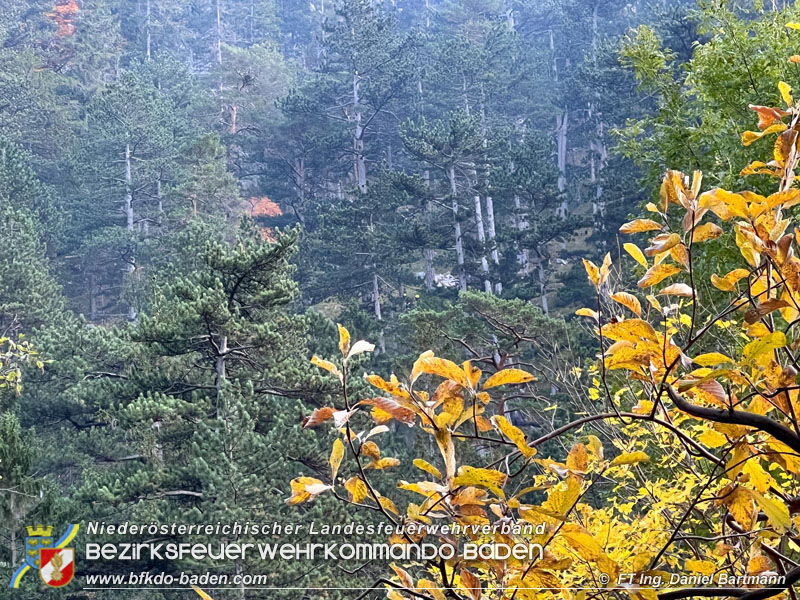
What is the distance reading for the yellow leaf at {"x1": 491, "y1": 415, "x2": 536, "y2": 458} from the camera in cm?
107

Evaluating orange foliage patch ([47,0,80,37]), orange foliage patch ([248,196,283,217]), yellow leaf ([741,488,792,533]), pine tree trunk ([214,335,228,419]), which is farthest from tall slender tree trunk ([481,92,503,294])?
orange foliage patch ([47,0,80,37])

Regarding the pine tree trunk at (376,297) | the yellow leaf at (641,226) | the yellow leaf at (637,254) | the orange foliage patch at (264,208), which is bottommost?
the pine tree trunk at (376,297)

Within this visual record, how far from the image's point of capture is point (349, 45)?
2792 cm

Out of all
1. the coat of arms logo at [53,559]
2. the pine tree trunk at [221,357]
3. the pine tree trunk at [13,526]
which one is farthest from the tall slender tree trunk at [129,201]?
the pine tree trunk at [13,526]

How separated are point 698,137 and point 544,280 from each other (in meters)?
13.6

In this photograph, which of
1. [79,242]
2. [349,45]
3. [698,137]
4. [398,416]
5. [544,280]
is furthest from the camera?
[349,45]

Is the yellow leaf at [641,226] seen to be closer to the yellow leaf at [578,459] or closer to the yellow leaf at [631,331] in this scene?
the yellow leaf at [631,331]

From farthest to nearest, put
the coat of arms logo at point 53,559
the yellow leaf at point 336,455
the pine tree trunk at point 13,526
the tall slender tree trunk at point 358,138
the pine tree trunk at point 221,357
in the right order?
the tall slender tree trunk at point 358,138
the pine tree trunk at point 221,357
the coat of arms logo at point 53,559
the pine tree trunk at point 13,526
the yellow leaf at point 336,455

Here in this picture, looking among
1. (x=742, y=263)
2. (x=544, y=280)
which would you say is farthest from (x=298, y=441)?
(x=544, y=280)

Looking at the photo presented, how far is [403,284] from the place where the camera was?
909 inches

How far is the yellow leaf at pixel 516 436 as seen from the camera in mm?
1072

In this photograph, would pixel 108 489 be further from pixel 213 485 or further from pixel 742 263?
pixel 742 263

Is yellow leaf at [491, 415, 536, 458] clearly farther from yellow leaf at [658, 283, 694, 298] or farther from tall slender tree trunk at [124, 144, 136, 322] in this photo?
tall slender tree trunk at [124, 144, 136, 322]

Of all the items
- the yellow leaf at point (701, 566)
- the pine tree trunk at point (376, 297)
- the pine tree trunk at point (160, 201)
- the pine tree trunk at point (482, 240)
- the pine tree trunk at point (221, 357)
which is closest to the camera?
the yellow leaf at point (701, 566)
